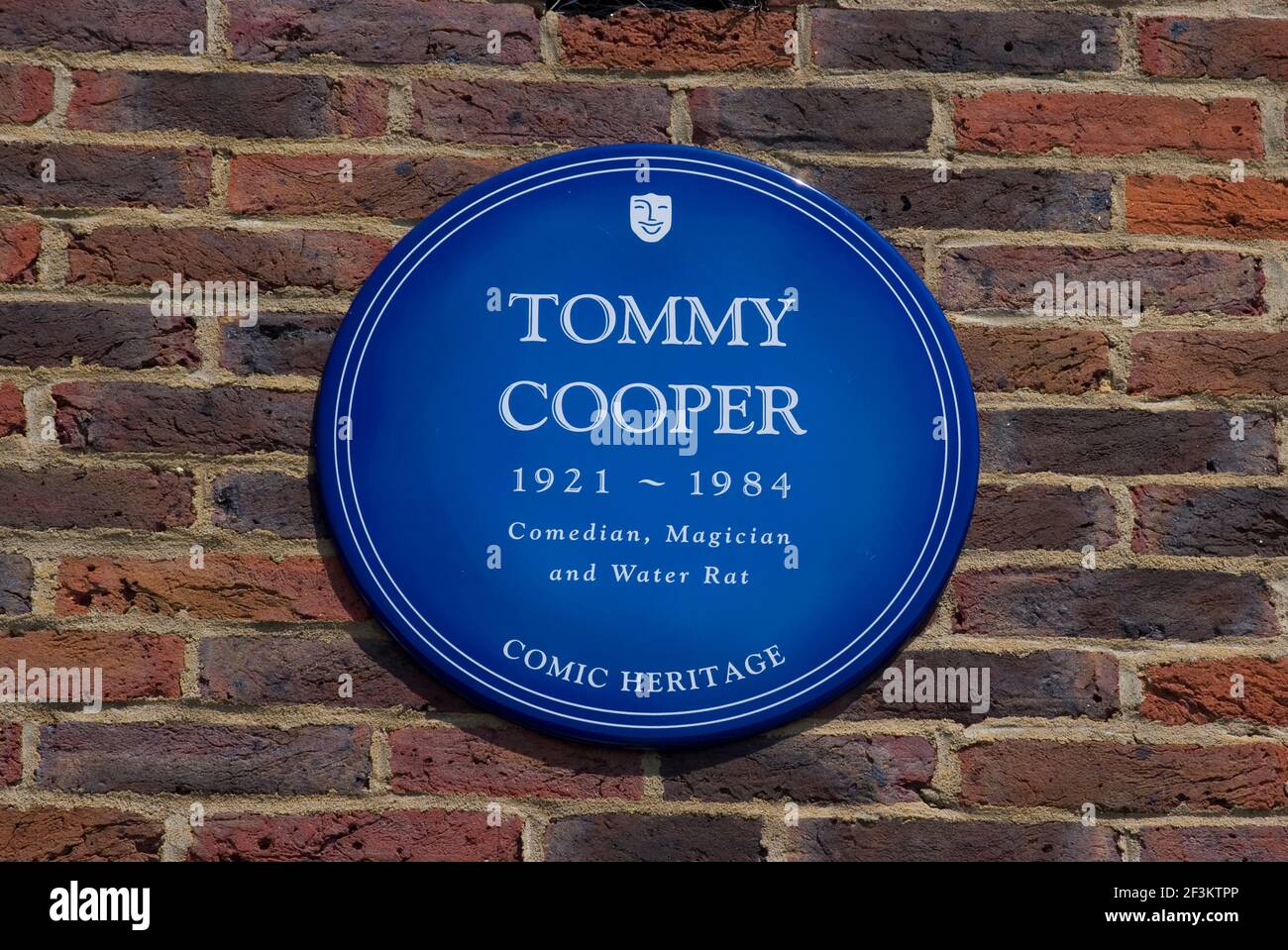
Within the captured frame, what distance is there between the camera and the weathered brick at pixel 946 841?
4.40 feet

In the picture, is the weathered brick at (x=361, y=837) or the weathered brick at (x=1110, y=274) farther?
the weathered brick at (x=1110, y=274)

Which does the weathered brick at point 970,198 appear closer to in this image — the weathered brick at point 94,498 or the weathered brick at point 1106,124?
the weathered brick at point 1106,124

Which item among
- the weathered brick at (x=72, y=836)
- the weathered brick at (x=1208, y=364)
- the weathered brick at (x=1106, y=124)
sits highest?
the weathered brick at (x=1106, y=124)

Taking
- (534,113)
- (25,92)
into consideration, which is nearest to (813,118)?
(534,113)

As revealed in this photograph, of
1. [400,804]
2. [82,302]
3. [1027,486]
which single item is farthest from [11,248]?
[1027,486]

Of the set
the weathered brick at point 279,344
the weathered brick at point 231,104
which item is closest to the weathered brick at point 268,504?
the weathered brick at point 279,344

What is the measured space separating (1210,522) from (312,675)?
900mm

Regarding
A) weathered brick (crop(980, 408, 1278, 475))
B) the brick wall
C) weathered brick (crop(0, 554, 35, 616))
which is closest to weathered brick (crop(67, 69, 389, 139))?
the brick wall

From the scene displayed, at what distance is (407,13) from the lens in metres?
1.44

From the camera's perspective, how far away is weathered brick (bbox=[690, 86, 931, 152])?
1.45 m

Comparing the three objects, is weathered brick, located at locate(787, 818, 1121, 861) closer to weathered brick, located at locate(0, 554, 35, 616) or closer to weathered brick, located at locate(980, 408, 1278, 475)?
weathered brick, located at locate(980, 408, 1278, 475)

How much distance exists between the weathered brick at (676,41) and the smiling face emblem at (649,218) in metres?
0.15

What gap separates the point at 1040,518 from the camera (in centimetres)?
140

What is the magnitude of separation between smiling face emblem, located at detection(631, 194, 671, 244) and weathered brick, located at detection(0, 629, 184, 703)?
0.61 m
